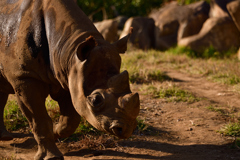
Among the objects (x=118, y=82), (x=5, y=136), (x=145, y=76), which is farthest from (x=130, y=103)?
(x=145, y=76)

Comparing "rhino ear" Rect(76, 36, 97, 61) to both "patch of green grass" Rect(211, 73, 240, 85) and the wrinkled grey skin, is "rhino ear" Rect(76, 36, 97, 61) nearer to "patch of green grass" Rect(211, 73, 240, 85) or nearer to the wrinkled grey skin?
the wrinkled grey skin

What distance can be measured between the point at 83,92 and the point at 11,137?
1939 millimetres

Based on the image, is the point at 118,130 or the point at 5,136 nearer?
the point at 118,130

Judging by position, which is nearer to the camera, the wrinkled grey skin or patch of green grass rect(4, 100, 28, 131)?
the wrinkled grey skin

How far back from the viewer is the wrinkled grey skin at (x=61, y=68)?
287 centimetres

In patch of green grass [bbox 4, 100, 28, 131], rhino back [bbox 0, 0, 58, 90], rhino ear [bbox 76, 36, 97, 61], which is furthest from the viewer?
patch of green grass [bbox 4, 100, 28, 131]

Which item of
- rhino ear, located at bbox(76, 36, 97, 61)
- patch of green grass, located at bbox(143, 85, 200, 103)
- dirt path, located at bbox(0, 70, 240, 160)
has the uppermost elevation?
rhino ear, located at bbox(76, 36, 97, 61)

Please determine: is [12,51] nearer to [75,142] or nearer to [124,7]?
[75,142]

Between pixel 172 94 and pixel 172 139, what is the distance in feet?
4.98

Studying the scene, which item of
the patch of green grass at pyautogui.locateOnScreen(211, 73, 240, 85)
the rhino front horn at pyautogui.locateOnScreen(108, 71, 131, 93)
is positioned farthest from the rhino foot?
the patch of green grass at pyautogui.locateOnScreen(211, 73, 240, 85)

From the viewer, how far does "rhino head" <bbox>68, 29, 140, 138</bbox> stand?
2834mm

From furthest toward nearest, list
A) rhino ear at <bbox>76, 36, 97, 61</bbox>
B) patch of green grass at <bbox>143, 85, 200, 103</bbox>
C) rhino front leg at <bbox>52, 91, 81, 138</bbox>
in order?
patch of green grass at <bbox>143, 85, 200, 103</bbox>
rhino front leg at <bbox>52, 91, 81, 138</bbox>
rhino ear at <bbox>76, 36, 97, 61</bbox>

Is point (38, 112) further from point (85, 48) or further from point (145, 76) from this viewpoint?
point (145, 76)

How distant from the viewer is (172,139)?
4309 millimetres
